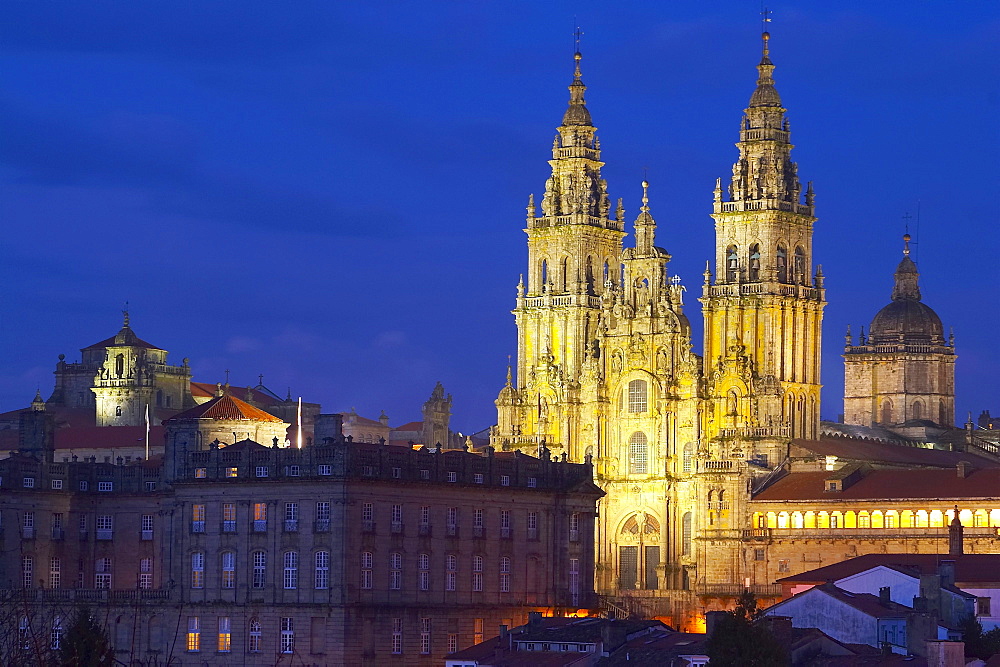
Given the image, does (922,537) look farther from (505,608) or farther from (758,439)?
(505,608)

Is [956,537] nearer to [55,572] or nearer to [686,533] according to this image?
[686,533]

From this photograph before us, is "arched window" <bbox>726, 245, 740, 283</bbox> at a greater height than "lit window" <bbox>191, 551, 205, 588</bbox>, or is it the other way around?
"arched window" <bbox>726, 245, 740, 283</bbox>

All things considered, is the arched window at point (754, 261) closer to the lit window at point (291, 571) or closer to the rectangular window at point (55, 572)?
the lit window at point (291, 571)

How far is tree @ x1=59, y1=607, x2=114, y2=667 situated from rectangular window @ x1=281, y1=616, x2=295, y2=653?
1140 inches

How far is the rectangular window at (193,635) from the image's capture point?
128 meters

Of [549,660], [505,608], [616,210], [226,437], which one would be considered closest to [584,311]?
[616,210]

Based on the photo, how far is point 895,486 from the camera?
505 ft

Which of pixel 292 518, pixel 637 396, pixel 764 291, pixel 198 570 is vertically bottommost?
pixel 198 570

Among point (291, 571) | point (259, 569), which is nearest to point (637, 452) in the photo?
point (259, 569)

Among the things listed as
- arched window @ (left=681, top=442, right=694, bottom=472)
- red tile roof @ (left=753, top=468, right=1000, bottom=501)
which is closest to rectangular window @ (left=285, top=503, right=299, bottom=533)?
red tile roof @ (left=753, top=468, right=1000, bottom=501)

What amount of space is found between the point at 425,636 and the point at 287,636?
7.91 metres

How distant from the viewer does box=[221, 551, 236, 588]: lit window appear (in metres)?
130

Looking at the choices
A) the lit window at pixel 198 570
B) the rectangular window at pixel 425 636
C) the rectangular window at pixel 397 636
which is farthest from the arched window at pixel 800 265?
the lit window at pixel 198 570

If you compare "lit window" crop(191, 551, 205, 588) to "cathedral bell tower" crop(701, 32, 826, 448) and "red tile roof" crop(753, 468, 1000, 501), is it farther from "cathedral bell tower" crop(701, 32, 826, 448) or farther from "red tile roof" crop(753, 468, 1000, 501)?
"cathedral bell tower" crop(701, 32, 826, 448)
